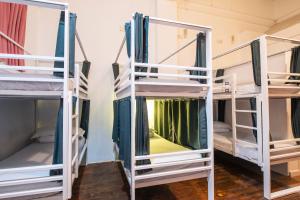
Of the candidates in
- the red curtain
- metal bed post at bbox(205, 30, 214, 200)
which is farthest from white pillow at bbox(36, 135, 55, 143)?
metal bed post at bbox(205, 30, 214, 200)

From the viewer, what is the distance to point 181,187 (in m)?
2.55

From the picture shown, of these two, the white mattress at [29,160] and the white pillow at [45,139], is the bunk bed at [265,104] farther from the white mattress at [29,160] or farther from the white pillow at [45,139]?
the white pillow at [45,139]

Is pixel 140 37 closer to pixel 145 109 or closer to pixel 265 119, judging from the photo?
pixel 145 109

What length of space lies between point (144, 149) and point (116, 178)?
1380mm

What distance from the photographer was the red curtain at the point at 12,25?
2.36 m

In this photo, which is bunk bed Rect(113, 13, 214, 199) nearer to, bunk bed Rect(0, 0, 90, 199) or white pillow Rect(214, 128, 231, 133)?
bunk bed Rect(0, 0, 90, 199)

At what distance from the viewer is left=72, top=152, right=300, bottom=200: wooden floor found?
230 cm

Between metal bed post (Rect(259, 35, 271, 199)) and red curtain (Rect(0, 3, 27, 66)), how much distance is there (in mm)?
3258

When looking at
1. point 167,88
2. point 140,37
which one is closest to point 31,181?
point 167,88

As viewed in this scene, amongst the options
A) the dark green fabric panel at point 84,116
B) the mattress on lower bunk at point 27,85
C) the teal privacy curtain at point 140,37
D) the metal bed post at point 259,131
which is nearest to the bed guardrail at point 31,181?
the mattress on lower bunk at point 27,85

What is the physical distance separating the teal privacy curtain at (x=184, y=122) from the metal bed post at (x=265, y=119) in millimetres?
847

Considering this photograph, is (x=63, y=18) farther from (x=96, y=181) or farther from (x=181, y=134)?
(x=96, y=181)

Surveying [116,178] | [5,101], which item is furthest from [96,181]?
[5,101]

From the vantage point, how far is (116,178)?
2881 millimetres
